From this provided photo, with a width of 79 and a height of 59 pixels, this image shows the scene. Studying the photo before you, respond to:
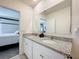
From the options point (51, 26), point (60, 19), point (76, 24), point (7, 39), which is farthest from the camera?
point (7, 39)

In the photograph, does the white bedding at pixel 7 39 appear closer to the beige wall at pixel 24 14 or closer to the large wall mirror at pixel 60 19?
the beige wall at pixel 24 14

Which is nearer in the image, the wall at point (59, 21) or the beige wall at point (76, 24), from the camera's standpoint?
the beige wall at point (76, 24)

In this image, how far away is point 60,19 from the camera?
212 centimetres

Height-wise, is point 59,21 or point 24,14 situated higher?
point 24,14

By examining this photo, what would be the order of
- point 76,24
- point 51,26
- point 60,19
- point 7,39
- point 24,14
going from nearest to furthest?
point 76,24 → point 60,19 → point 51,26 → point 24,14 → point 7,39

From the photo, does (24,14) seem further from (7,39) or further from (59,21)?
(59,21)

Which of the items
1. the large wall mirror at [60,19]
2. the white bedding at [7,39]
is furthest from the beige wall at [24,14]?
the large wall mirror at [60,19]

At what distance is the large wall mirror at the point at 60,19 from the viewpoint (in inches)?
73.0

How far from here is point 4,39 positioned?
4195 millimetres

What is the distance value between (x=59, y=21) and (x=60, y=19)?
2.3 inches

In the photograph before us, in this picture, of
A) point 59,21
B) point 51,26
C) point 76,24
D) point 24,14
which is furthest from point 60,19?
point 24,14

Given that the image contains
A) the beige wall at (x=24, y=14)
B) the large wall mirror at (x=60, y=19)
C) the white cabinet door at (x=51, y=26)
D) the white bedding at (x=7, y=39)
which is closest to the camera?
the large wall mirror at (x=60, y=19)

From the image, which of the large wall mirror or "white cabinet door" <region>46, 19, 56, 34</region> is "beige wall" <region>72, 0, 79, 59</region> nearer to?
the large wall mirror

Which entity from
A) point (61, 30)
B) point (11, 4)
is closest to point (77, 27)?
point (61, 30)
